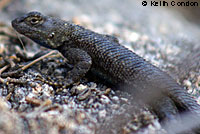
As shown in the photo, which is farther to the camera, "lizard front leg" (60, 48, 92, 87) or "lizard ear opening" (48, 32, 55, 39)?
"lizard ear opening" (48, 32, 55, 39)

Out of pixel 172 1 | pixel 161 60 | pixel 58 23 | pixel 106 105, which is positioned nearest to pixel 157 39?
pixel 161 60

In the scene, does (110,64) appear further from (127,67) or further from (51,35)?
(51,35)

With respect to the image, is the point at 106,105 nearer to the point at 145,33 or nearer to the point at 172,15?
the point at 145,33

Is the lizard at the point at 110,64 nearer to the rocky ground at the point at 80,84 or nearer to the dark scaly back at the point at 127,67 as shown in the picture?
the dark scaly back at the point at 127,67

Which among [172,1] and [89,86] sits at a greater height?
[172,1]

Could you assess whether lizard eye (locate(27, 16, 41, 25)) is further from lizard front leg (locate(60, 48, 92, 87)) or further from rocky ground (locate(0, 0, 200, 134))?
lizard front leg (locate(60, 48, 92, 87))

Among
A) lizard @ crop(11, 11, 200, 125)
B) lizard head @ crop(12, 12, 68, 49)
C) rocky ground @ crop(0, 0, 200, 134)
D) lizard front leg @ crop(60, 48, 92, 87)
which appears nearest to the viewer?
rocky ground @ crop(0, 0, 200, 134)

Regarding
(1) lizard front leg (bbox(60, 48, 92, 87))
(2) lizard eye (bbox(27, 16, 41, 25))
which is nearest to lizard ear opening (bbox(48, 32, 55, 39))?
(2) lizard eye (bbox(27, 16, 41, 25))
